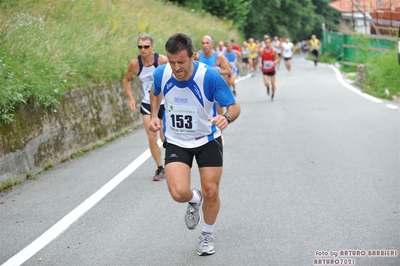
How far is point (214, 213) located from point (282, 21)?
6173 cm

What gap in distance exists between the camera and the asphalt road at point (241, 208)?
620 cm

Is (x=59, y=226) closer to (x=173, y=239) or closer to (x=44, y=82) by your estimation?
(x=173, y=239)

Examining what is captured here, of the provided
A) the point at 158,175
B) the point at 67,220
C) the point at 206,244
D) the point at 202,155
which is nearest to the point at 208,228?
the point at 206,244

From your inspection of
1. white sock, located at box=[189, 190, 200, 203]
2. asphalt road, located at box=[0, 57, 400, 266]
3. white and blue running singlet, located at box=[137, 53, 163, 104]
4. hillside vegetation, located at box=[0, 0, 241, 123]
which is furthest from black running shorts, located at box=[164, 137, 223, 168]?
hillside vegetation, located at box=[0, 0, 241, 123]

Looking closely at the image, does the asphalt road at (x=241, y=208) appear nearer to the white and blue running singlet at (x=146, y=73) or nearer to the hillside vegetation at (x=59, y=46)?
the white and blue running singlet at (x=146, y=73)

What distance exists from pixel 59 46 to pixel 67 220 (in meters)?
7.59

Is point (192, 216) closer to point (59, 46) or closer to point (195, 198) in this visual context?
point (195, 198)

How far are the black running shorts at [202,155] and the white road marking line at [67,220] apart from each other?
57.8 inches

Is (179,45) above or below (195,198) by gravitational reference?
above

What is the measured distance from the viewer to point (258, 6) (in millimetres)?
59562

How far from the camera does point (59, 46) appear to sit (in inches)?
576

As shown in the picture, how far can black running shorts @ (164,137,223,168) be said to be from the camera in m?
6.25

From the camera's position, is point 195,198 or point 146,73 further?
point 146,73

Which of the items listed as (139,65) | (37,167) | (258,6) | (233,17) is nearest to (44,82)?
(37,167)
